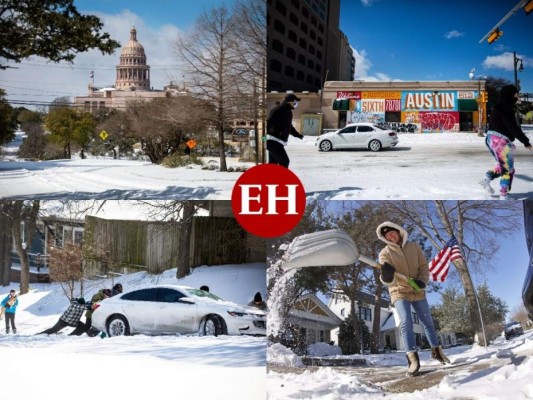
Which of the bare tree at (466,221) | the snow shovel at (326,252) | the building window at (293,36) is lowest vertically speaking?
the snow shovel at (326,252)

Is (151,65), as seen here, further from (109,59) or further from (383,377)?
(383,377)

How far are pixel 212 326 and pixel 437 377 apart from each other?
1503 mm

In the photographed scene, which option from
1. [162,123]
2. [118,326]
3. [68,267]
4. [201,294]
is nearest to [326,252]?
[201,294]

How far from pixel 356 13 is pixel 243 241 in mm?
1668

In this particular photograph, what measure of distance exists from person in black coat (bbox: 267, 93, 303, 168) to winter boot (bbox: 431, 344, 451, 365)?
144cm

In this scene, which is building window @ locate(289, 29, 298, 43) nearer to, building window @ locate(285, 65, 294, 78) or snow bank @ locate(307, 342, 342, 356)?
building window @ locate(285, 65, 294, 78)

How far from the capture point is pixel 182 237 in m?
4.99

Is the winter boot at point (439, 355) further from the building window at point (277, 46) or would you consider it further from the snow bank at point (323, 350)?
the building window at point (277, 46)

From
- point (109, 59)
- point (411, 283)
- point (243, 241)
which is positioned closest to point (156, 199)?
point (243, 241)

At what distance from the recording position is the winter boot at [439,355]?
14.3ft

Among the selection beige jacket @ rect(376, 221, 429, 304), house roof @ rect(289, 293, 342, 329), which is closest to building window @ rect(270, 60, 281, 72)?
beige jacket @ rect(376, 221, 429, 304)

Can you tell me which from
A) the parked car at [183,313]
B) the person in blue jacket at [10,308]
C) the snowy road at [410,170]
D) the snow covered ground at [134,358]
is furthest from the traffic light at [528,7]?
the person in blue jacket at [10,308]

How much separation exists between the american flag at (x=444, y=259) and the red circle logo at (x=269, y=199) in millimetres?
885

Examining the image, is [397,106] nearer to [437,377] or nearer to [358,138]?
[358,138]
